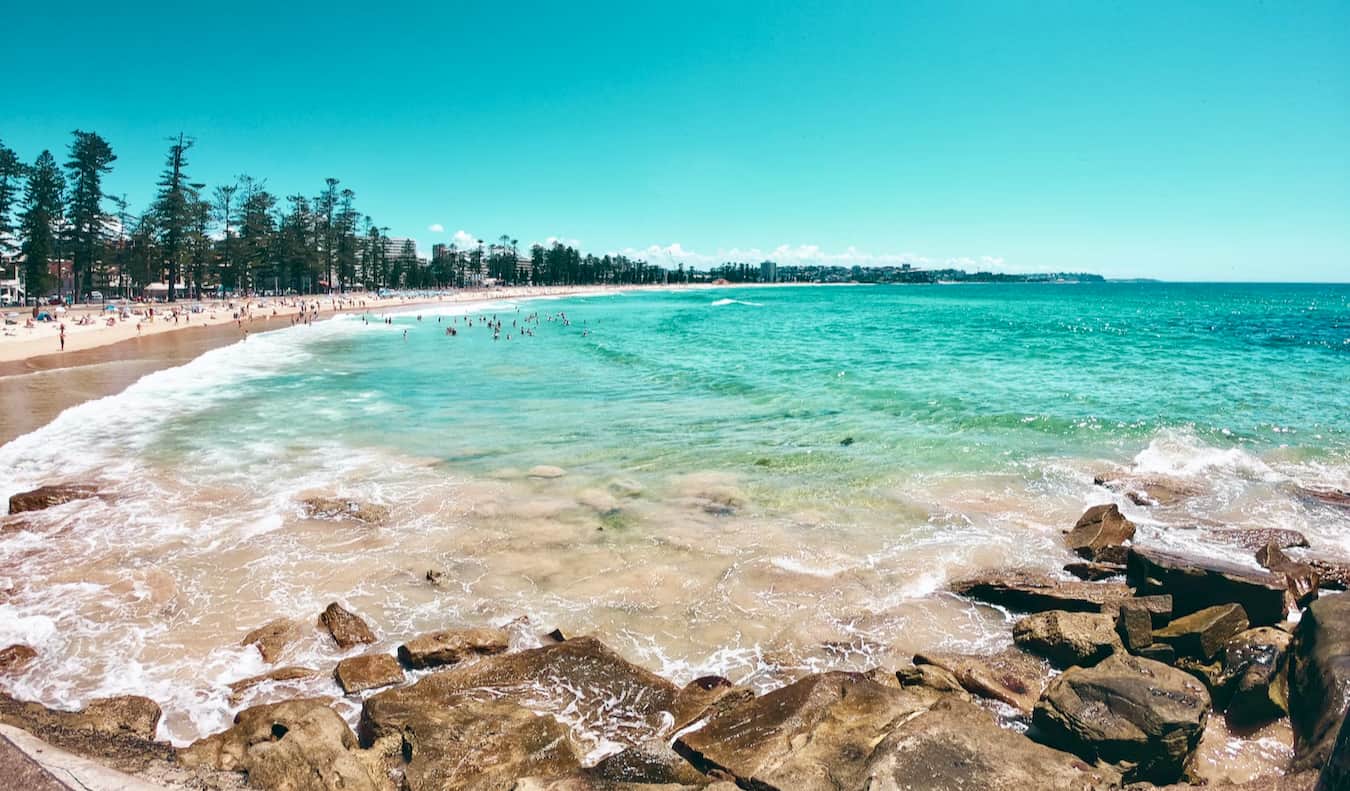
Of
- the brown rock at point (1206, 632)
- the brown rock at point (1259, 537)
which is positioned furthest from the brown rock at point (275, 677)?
the brown rock at point (1259, 537)

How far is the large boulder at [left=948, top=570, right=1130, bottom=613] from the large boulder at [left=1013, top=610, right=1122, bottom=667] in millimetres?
518

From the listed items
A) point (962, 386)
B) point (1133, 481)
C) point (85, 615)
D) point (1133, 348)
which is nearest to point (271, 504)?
point (85, 615)

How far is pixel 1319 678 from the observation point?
5832 millimetres

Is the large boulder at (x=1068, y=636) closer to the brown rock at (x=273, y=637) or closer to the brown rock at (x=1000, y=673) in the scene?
the brown rock at (x=1000, y=673)

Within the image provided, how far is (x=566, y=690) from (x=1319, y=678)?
6.95m

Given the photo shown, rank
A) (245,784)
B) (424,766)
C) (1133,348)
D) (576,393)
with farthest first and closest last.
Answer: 1. (1133,348)
2. (576,393)
3. (424,766)
4. (245,784)

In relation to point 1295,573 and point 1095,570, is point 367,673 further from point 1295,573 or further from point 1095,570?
point 1295,573

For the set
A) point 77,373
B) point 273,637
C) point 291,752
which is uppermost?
point 77,373

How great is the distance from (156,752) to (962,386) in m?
26.8

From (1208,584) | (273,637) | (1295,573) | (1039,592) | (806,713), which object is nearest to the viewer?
(806,713)

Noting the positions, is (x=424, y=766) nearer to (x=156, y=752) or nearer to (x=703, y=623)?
(x=156, y=752)

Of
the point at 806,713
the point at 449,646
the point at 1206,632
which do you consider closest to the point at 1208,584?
the point at 1206,632

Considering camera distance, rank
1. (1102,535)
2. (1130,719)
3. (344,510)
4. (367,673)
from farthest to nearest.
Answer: (344,510) < (1102,535) < (367,673) < (1130,719)

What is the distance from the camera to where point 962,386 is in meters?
26.6
